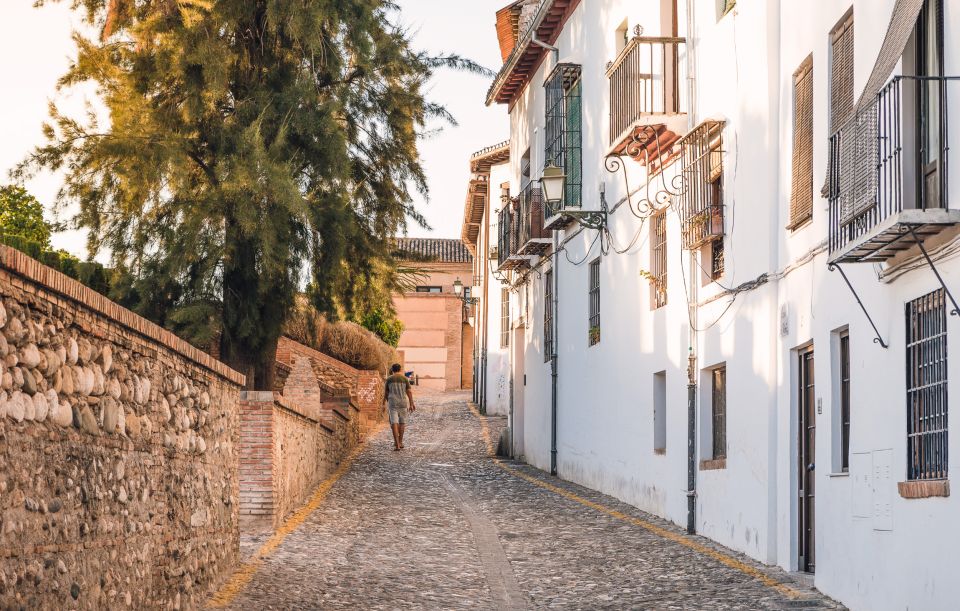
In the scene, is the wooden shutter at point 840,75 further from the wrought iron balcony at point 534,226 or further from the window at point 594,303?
the wrought iron balcony at point 534,226

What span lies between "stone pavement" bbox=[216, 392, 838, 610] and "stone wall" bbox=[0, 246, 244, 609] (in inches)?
44.5

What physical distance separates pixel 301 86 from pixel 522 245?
23.7 feet

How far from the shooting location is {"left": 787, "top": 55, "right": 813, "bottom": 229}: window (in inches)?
437

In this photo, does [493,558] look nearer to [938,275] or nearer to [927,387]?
[927,387]

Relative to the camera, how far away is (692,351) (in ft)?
47.6

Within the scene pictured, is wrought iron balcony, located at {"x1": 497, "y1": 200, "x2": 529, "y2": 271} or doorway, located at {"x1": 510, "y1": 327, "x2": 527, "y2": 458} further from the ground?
wrought iron balcony, located at {"x1": 497, "y1": 200, "x2": 529, "y2": 271}

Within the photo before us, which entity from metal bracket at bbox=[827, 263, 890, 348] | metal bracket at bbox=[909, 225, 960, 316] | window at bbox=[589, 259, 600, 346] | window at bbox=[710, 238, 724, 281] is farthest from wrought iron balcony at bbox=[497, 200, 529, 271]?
metal bracket at bbox=[909, 225, 960, 316]

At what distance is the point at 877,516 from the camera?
348 inches

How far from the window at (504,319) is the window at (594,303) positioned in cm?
1328

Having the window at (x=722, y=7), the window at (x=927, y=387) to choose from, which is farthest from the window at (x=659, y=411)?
the window at (x=927, y=387)

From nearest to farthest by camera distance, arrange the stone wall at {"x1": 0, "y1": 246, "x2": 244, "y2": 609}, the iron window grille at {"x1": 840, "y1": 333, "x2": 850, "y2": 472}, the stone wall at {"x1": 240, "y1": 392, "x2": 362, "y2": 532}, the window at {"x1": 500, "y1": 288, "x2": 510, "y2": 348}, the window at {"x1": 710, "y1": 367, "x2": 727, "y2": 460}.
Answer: the stone wall at {"x1": 0, "y1": 246, "x2": 244, "y2": 609}
the iron window grille at {"x1": 840, "y1": 333, "x2": 850, "y2": 472}
the stone wall at {"x1": 240, "y1": 392, "x2": 362, "y2": 532}
the window at {"x1": 710, "y1": 367, "x2": 727, "y2": 460}
the window at {"x1": 500, "y1": 288, "x2": 510, "y2": 348}

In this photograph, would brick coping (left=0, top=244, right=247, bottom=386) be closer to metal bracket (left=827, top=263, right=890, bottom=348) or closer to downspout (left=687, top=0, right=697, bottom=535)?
metal bracket (left=827, top=263, right=890, bottom=348)

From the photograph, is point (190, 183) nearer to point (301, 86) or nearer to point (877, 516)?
point (301, 86)

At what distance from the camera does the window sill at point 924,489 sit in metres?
7.58
